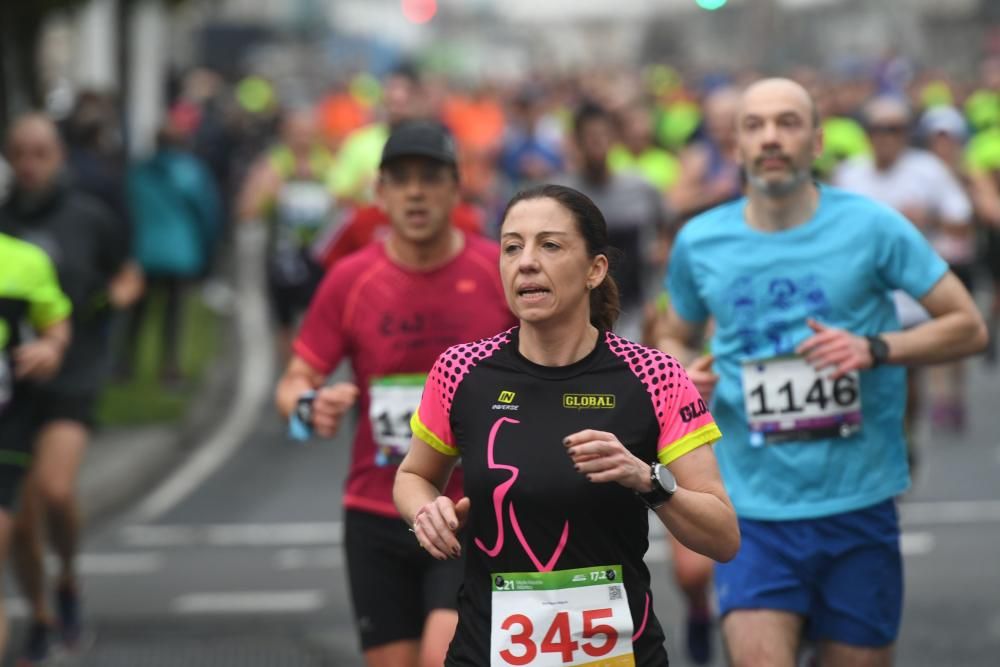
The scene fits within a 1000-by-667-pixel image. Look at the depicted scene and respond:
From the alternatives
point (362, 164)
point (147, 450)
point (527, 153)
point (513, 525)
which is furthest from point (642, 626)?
point (527, 153)

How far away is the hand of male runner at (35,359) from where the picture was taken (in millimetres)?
7805

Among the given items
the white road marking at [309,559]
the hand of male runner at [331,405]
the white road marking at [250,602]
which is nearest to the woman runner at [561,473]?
the hand of male runner at [331,405]

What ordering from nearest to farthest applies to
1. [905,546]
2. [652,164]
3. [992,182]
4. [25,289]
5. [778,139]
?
[778,139]
[25,289]
[905,546]
[992,182]
[652,164]

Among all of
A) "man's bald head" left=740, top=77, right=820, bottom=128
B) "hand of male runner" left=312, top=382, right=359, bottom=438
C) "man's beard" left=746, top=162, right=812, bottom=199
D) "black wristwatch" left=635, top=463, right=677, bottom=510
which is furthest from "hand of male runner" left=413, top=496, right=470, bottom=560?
"man's bald head" left=740, top=77, right=820, bottom=128

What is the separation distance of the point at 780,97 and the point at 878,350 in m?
0.80

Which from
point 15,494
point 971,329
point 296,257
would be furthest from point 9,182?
point 296,257

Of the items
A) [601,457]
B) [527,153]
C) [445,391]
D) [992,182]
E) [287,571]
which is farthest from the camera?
[527,153]

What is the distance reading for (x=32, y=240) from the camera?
9023 millimetres

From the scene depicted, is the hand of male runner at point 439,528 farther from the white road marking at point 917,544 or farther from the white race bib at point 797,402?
the white road marking at point 917,544

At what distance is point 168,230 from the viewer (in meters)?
16.3

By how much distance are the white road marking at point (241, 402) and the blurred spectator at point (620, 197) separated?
2998 mm

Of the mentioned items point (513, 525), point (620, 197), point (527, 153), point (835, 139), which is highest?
point (527, 153)

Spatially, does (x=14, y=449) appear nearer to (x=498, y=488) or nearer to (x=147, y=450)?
(x=498, y=488)

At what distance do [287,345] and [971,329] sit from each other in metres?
9.27
